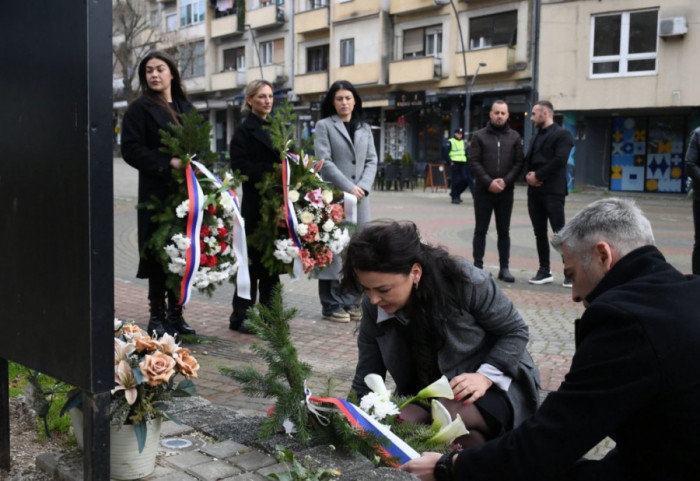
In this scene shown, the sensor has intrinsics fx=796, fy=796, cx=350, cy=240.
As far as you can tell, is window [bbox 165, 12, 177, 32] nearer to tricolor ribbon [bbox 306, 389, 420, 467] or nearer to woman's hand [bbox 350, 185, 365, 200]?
woman's hand [bbox 350, 185, 365, 200]

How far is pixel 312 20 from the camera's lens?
4109cm

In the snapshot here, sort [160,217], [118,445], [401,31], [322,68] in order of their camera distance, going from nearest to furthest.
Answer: [118,445] < [160,217] < [401,31] < [322,68]

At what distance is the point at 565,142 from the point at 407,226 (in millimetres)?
6400

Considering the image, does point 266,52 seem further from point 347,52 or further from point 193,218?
point 193,218

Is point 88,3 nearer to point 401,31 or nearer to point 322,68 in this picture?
point 401,31

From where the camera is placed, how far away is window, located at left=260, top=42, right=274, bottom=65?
45438mm

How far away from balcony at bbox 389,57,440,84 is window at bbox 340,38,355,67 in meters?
3.18

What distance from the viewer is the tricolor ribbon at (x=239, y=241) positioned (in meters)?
5.85

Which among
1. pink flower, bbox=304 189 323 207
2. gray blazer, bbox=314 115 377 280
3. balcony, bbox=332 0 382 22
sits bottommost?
pink flower, bbox=304 189 323 207

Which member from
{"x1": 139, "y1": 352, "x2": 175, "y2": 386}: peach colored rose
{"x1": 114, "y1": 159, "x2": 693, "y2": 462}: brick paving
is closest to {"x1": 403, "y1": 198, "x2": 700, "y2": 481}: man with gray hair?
{"x1": 139, "y1": 352, "x2": 175, "y2": 386}: peach colored rose

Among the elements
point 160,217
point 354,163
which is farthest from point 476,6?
point 160,217

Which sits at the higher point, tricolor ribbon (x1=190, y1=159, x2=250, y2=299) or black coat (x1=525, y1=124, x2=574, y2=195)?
black coat (x1=525, y1=124, x2=574, y2=195)

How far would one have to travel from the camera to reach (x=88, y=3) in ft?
8.27

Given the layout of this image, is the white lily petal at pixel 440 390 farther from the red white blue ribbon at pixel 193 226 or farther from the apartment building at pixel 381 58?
the apartment building at pixel 381 58
